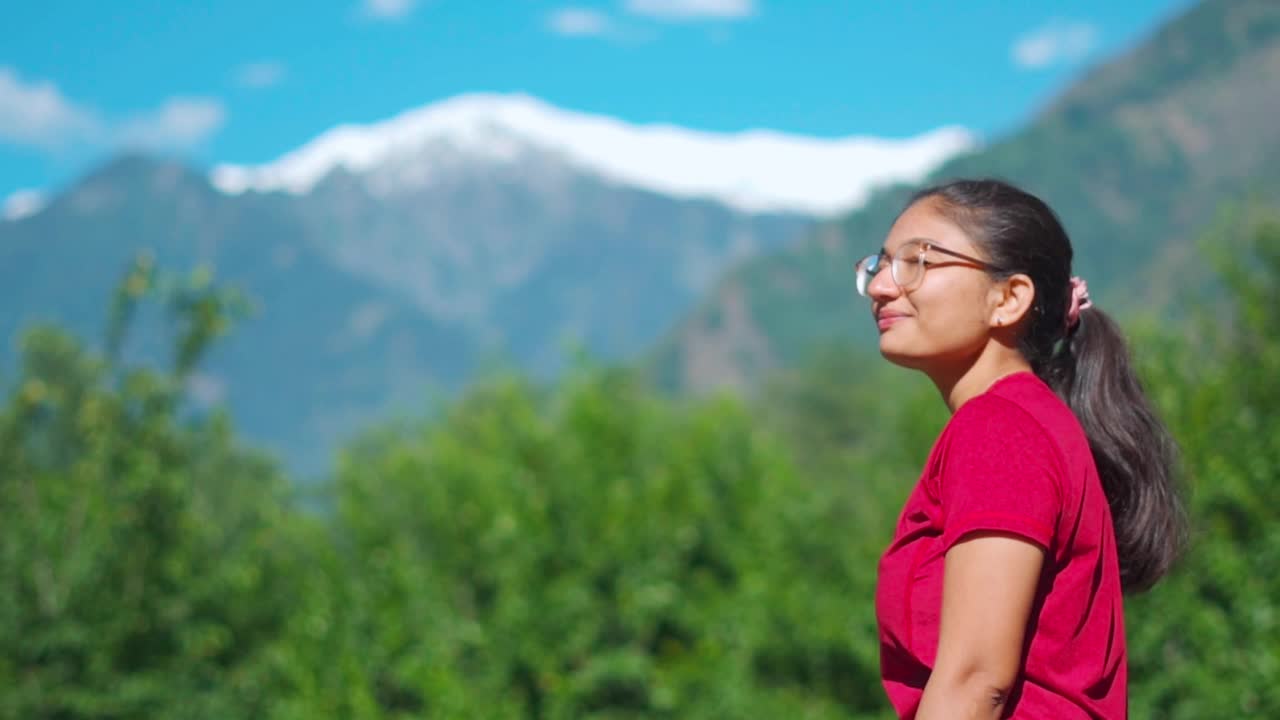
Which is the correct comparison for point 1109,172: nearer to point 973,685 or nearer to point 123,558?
point 123,558

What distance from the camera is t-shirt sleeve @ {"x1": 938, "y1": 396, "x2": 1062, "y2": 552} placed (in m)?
1.67

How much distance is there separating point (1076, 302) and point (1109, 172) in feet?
514

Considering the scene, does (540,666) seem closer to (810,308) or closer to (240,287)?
(240,287)

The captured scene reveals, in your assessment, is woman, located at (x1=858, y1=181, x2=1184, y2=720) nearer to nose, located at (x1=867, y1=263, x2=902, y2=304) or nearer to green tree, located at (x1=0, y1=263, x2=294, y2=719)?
nose, located at (x1=867, y1=263, x2=902, y2=304)

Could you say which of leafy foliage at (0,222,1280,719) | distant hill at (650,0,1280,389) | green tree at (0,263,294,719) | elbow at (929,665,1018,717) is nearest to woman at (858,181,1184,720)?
elbow at (929,665,1018,717)

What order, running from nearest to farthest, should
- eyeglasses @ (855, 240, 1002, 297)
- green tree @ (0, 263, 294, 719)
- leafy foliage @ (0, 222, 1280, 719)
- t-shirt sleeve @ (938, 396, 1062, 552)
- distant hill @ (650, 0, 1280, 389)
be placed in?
t-shirt sleeve @ (938, 396, 1062, 552), eyeglasses @ (855, 240, 1002, 297), leafy foliage @ (0, 222, 1280, 719), green tree @ (0, 263, 294, 719), distant hill @ (650, 0, 1280, 389)

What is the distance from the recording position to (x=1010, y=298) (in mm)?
1926

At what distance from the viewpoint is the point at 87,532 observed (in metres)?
11.6

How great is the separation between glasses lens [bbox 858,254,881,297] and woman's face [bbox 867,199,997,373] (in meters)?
0.08

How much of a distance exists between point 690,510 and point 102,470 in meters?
6.22

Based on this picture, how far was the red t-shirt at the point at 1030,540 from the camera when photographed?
1.69 meters

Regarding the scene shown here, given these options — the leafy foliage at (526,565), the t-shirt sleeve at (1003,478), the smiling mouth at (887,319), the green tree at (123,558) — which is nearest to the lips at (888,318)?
the smiling mouth at (887,319)

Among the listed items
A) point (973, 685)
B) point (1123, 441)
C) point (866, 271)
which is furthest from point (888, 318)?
point (973, 685)

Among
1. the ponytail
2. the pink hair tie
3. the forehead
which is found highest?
the forehead
